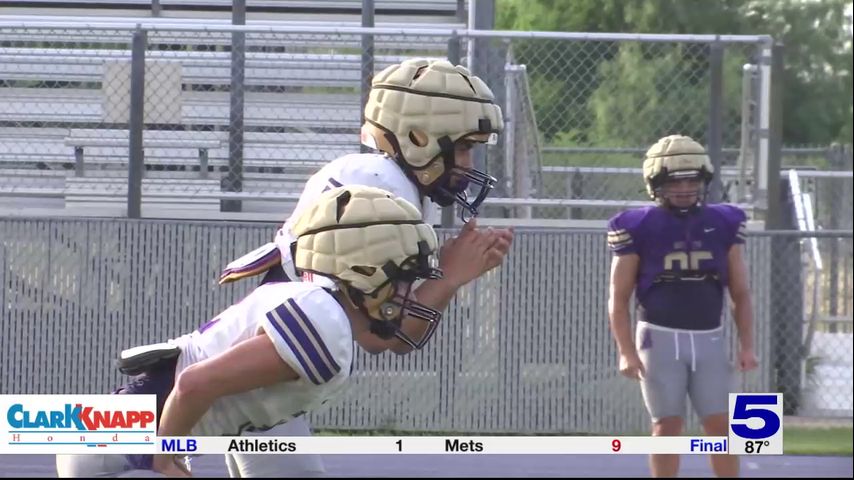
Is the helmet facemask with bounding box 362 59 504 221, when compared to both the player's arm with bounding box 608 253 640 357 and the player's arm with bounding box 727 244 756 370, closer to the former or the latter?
the player's arm with bounding box 608 253 640 357

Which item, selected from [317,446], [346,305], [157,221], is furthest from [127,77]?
[346,305]

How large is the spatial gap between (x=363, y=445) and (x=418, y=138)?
2.12 ft

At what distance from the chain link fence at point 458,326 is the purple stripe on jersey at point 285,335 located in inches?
55.5

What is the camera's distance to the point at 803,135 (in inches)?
217

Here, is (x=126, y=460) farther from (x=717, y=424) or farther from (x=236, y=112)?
(x=717, y=424)

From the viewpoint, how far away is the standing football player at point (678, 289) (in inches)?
129

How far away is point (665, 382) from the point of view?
3.30m

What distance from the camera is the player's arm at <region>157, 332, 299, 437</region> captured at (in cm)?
184

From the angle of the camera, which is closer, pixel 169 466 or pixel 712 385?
pixel 169 466

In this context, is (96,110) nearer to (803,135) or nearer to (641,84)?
(641,84)

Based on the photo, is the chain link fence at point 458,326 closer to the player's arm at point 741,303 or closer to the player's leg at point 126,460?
the player's arm at point 741,303

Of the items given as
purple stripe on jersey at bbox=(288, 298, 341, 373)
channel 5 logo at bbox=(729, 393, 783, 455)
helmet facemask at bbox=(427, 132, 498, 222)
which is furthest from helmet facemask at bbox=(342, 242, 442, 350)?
channel 5 logo at bbox=(729, 393, 783, 455)

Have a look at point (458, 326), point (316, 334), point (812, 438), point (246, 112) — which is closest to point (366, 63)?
point (246, 112)

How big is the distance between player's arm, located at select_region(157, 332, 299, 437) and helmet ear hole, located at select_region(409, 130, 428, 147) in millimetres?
560
